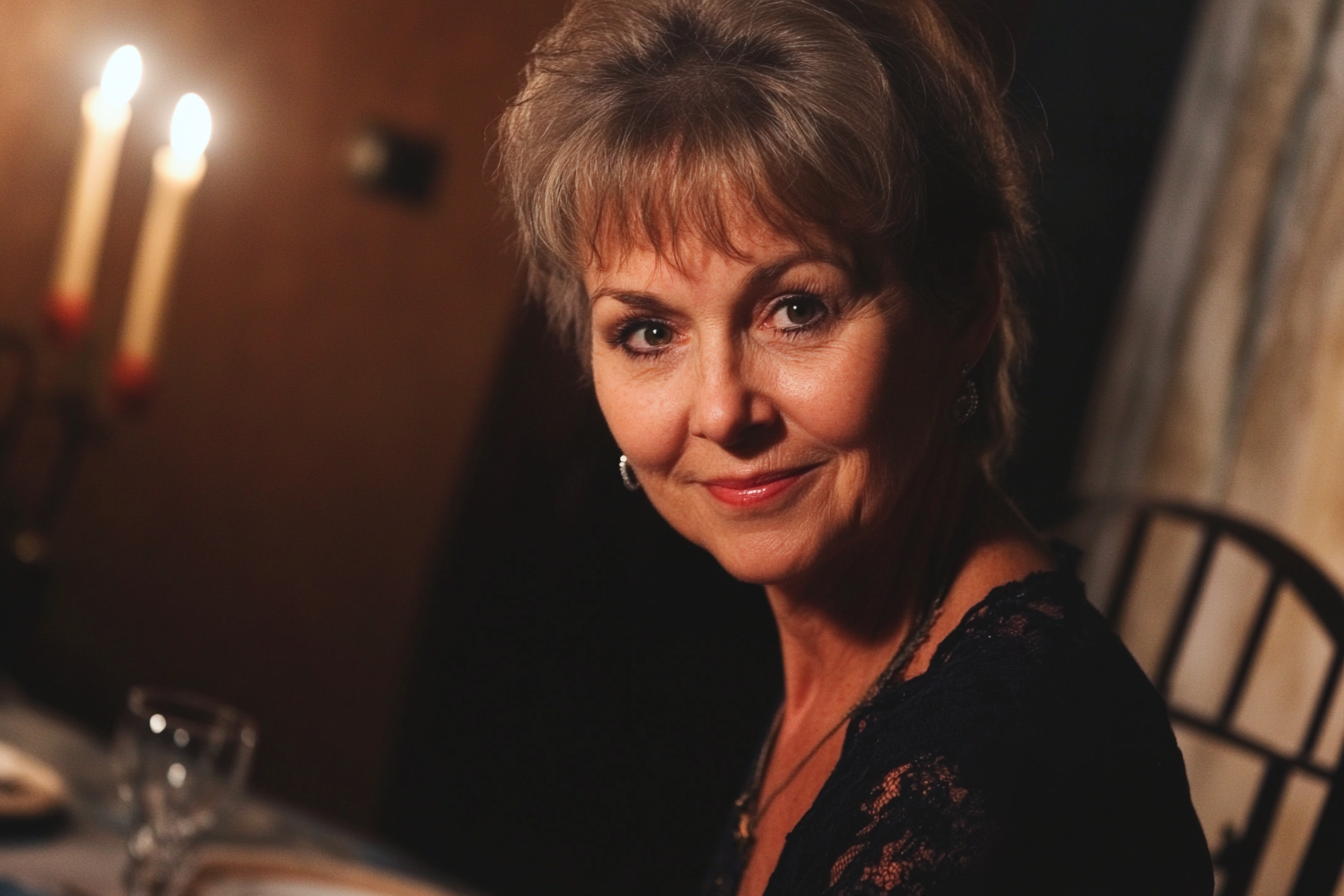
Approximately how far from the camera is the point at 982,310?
1.25 metres

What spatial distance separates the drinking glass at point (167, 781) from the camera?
1.39 m

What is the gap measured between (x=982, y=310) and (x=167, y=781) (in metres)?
0.91

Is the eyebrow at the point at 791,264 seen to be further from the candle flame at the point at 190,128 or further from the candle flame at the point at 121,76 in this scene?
the candle flame at the point at 121,76

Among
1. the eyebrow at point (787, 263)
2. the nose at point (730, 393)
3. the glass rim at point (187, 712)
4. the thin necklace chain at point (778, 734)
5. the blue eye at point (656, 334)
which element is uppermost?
the eyebrow at point (787, 263)

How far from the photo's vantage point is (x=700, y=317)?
1.14 m

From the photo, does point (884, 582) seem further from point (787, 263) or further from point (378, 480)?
point (378, 480)

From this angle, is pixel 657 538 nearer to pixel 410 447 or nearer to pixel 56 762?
pixel 410 447

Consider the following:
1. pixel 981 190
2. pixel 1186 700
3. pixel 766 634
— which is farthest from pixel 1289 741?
pixel 981 190

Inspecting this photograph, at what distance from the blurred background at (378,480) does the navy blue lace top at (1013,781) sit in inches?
72.0

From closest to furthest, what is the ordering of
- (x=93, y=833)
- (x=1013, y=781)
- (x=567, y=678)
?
(x=1013, y=781)
(x=93, y=833)
(x=567, y=678)

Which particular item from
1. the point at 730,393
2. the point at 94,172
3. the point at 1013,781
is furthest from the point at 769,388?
the point at 94,172

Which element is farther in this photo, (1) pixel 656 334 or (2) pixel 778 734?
(2) pixel 778 734

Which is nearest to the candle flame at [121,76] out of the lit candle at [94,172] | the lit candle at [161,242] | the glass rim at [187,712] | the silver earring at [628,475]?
the lit candle at [94,172]

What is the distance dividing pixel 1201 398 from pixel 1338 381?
0.33 m
